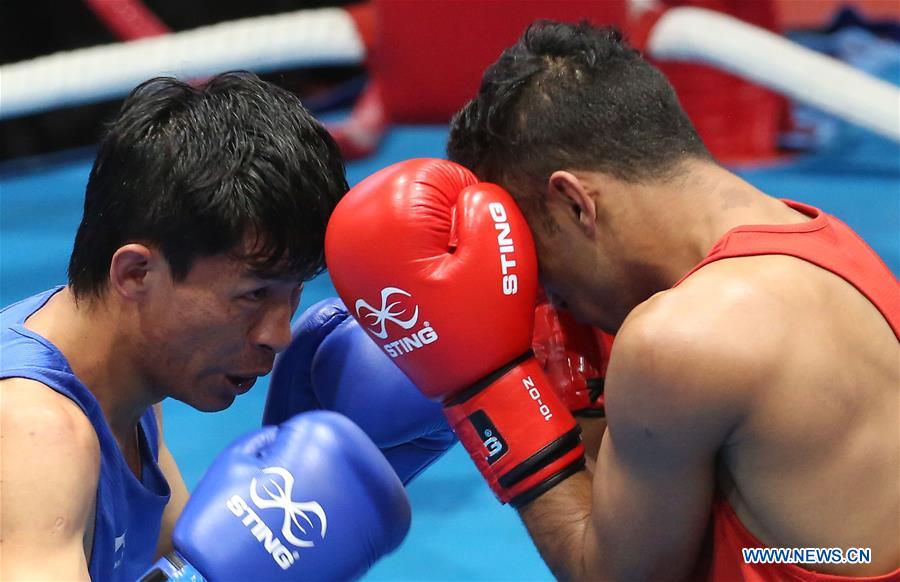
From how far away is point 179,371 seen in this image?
1585 millimetres

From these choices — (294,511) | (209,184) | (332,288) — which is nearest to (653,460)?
(294,511)

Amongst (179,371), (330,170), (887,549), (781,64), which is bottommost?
(781,64)

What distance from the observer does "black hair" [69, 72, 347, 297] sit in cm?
149

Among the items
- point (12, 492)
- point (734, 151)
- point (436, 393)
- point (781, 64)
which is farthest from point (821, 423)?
point (734, 151)

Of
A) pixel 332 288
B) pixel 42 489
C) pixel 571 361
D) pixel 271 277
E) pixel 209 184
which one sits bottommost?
pixel 332 288

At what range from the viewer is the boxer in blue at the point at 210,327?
1447mm

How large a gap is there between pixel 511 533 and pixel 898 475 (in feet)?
5.31

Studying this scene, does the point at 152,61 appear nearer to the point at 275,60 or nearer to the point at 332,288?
the point at 275,60

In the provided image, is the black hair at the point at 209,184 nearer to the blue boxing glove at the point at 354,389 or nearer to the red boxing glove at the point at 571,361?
the blue boxing glove at the point at 354,389

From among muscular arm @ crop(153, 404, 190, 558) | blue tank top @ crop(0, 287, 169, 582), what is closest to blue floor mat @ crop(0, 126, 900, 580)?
muscular arm @ crop(153, 404, 190, 558)

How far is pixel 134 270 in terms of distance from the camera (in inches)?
59.8

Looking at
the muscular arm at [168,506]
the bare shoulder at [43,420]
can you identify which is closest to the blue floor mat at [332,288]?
the muscular arm at [168,506]

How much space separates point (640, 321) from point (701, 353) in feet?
0.30

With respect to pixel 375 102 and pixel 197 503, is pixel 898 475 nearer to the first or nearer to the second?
pixel 197 503
